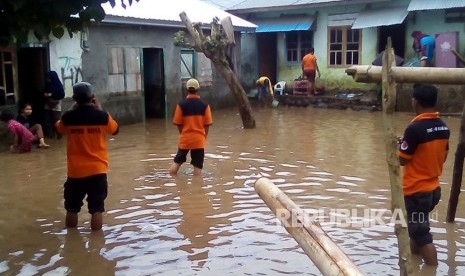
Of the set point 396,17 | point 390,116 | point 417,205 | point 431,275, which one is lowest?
point 431,275

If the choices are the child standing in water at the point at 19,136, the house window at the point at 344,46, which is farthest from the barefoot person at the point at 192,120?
the house window at the point at 344,46

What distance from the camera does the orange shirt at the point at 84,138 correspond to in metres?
5.42

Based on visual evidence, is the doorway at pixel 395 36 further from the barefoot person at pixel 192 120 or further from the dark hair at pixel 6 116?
the dark hair at pixel 6 116

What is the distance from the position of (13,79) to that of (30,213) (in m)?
6.03

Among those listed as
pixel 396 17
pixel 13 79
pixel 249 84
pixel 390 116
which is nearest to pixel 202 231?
pixel 390 116

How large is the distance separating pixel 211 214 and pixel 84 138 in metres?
1.76

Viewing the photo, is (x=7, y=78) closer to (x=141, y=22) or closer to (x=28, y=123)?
(x=28, y=123)

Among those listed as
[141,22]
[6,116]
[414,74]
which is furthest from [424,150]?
[141,22]

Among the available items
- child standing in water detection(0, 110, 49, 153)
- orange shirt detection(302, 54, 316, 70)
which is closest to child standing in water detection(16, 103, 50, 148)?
child standing in water detection(0, 110, 49, 153)

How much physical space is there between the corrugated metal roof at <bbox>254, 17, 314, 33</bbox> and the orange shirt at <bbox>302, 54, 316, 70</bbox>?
131 centimetres

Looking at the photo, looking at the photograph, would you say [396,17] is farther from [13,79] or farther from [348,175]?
[13,79]

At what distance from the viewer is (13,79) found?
11492 millimetres

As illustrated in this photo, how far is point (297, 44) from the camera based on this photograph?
20328 mm

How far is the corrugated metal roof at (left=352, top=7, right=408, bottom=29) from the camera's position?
16859mm
